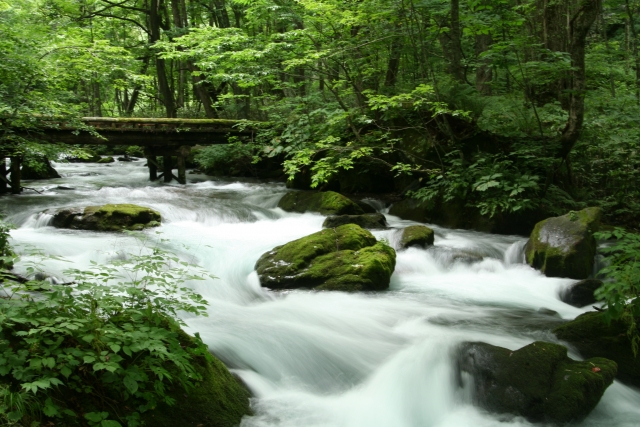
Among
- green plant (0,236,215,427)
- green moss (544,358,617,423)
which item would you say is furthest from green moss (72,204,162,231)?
green moss (544,358,617,423)

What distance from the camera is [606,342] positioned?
525 centimetres

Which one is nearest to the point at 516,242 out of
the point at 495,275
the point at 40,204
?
the point at 495,275

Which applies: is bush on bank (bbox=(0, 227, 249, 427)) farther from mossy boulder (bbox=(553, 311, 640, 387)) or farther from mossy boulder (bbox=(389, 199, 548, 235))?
mossy boulder (bbox=(389, 199, 548, 235))

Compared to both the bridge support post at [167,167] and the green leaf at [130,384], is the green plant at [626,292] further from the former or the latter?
the bridge support post at [167,167]

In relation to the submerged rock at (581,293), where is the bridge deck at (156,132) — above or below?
above

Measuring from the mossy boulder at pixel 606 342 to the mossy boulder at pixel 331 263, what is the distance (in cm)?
278

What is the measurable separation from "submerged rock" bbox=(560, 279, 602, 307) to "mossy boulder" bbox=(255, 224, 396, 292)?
2.58 m

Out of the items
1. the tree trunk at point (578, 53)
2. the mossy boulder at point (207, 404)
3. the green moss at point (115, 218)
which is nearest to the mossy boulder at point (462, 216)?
the tree trunk at point (578, 53)

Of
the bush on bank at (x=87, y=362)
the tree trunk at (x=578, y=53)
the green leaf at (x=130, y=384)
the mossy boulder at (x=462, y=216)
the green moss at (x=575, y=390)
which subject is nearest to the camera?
the bush on bank at (x=87, y=362)

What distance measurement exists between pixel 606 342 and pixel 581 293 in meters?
2.08

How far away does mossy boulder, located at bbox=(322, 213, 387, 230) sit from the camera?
1057cm

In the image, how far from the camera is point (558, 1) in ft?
35.1

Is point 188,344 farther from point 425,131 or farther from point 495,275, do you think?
point 425,131

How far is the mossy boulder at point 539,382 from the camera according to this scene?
4312 mm
